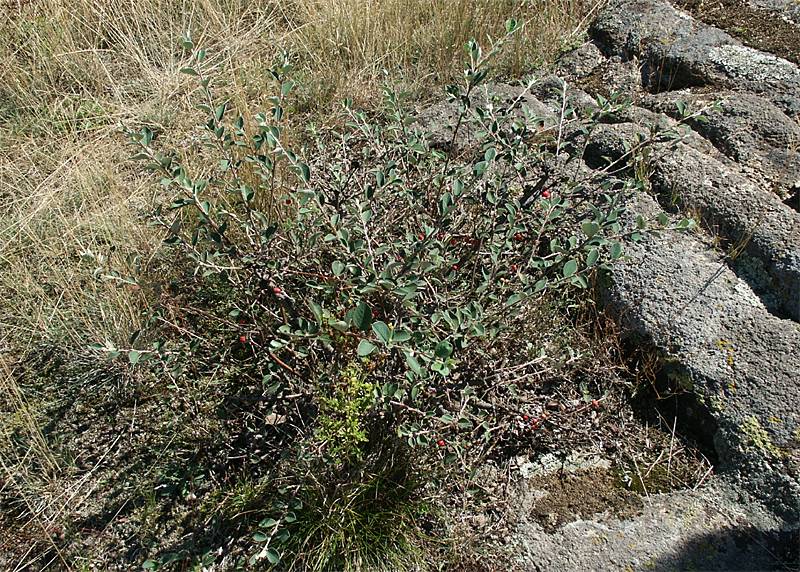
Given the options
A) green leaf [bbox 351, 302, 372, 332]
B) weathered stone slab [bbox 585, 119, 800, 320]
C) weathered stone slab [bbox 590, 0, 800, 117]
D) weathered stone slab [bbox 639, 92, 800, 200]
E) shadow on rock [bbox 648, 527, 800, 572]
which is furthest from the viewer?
weathered stone slab [bbox 590, 0, 800, 117]

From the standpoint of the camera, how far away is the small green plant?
2.14 m

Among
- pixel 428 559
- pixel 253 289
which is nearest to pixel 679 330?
pixel 428 559

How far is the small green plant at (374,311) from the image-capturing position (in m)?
2.14

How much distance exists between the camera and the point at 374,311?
7.73 ft

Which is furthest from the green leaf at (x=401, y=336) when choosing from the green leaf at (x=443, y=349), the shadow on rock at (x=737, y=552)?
the shadow on rock at (x=737, y=552)

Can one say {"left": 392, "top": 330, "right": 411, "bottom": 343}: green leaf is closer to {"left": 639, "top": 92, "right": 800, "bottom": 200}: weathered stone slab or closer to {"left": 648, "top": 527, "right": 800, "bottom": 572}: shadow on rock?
{"left": 648, "top": 527, "right": 800, "bottom": 572}: shadow on rock

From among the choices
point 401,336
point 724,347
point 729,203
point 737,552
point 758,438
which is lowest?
point 737,552

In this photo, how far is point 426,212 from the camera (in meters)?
2.73

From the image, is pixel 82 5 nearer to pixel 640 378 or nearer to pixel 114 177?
pixel 114 177

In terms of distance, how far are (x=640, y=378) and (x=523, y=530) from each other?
30.3 inches

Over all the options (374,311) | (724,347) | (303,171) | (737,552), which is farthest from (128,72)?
(737,552)

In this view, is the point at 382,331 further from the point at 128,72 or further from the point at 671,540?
the point at 128,72

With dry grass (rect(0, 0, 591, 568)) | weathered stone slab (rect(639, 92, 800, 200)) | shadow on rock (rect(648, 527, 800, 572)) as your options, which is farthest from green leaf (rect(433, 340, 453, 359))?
weathered stone slab (rect(639, 92, 800, 200))

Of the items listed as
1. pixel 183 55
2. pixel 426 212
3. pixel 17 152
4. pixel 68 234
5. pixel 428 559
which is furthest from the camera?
pixel 183 55
